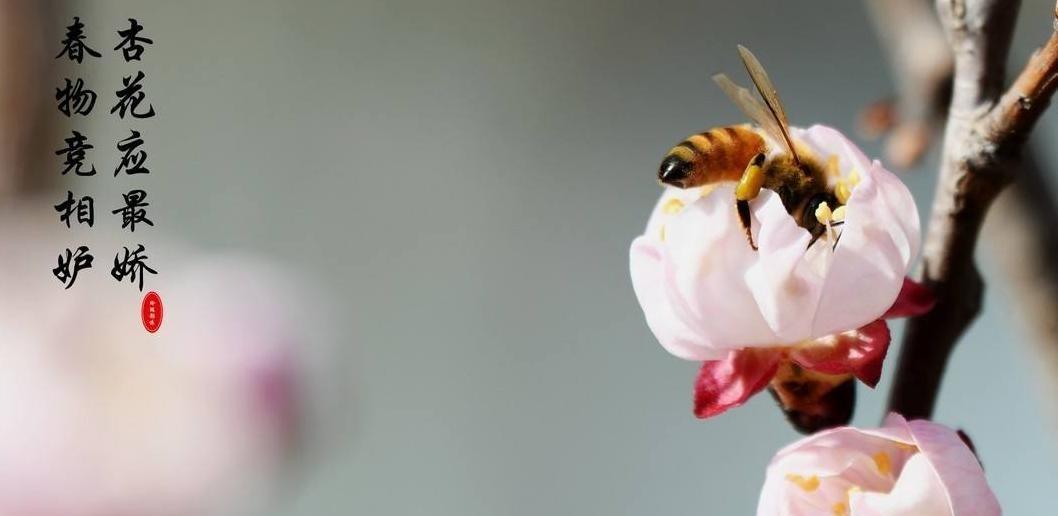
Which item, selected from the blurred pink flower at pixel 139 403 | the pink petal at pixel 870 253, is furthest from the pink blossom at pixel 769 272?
the blurred pink flower at pixel 139 403

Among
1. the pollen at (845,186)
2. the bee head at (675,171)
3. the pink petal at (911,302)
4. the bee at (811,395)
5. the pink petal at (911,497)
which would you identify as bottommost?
the pink petal at (911,497)

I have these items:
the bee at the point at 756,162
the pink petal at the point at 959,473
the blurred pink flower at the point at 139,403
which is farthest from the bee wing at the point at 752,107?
the blurred pink flower at the point at 139,403

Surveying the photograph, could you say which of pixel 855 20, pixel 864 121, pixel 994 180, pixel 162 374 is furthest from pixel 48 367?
pixel 855 20

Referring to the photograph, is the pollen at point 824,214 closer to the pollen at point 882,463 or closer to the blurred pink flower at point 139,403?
the pollen at point 882,463

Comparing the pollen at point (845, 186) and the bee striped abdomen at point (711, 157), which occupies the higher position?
the bee striped abdomen at point (711, 157)

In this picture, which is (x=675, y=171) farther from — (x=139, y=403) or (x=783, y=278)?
(x=139, y=403)

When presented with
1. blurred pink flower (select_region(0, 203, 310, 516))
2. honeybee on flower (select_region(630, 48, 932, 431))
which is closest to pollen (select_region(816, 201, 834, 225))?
honeybee on flower (select_region(630, 48, 932, 431))

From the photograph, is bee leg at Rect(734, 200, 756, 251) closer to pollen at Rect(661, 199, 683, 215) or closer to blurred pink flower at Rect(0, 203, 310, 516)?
pollen at Rect(661, 199, 683, 215)
